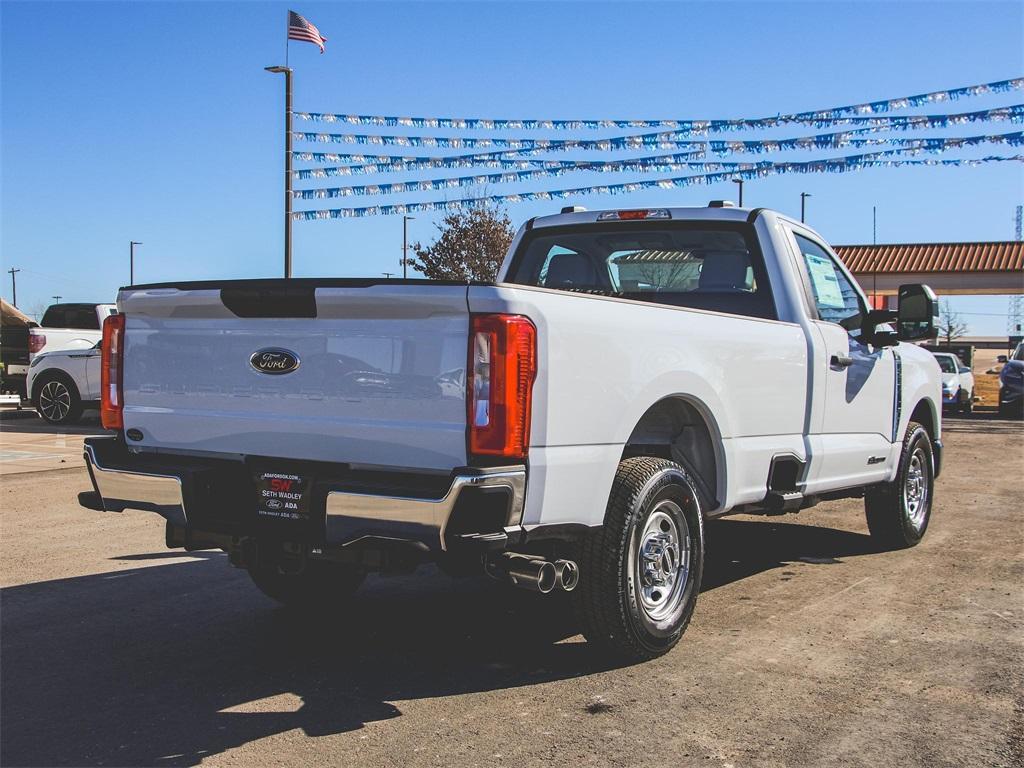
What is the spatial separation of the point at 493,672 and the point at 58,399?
15.1m

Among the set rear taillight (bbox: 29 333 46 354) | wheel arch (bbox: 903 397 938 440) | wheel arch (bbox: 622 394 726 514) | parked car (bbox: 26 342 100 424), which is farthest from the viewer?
rear taillight (bbox: 29 333 46 354)

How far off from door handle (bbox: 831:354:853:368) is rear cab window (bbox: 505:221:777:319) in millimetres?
493

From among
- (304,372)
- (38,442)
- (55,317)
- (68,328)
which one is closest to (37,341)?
(68,328)

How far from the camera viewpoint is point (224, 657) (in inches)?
190

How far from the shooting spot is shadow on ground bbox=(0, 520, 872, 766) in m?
3.92

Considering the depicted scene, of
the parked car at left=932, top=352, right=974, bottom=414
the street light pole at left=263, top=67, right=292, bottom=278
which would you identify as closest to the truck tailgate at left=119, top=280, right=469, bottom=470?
the street light pole at left=263, top=67, right=292, bottom=278

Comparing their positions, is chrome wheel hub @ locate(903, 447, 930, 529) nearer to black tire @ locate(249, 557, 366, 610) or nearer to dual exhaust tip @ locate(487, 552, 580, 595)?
black tire @ locate(249, 557, 366, 610)

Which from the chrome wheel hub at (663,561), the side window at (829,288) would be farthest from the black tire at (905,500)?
the chrome wheel hub at (663,561)

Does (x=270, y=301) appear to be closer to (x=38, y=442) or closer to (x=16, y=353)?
(x=38, y=442)

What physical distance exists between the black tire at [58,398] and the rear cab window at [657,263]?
42.3 ft

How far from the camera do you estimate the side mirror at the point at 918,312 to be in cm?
683

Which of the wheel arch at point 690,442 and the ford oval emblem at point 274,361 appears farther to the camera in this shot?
the wheel arch at point 690,442

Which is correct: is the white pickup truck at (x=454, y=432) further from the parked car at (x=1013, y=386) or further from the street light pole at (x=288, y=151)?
the parked car at (x=1013, y=386)

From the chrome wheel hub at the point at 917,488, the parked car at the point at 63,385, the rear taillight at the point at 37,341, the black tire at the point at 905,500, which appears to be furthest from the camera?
the rear taillight at the point at 37,341
